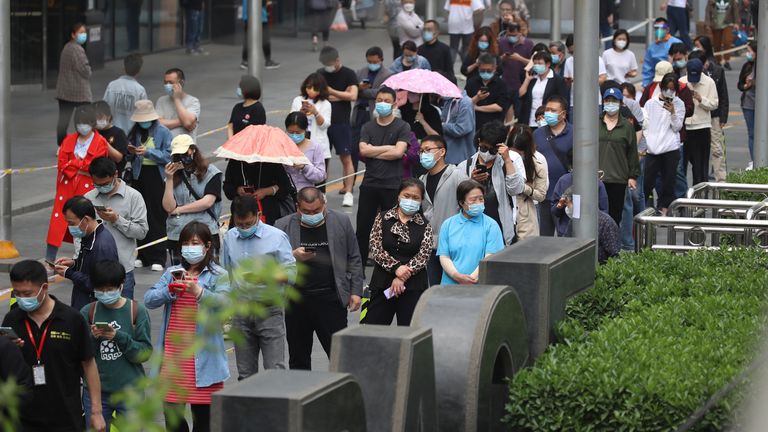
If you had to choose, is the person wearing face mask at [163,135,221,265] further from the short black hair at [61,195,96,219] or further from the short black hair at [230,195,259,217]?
the short black hair at [230,195,259,217]

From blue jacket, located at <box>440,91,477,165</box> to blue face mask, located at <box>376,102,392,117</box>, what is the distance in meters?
2.17

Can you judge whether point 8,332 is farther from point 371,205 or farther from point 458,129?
point 458,129

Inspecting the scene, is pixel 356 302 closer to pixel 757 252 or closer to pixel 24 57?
pixel 757 252

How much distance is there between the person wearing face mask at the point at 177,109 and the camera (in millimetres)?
16250

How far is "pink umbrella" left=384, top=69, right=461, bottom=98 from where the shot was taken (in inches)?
638

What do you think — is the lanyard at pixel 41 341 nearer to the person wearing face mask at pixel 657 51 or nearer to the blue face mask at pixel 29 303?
the blue face mask at pixel 29 303

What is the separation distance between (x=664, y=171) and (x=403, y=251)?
24.5 ft

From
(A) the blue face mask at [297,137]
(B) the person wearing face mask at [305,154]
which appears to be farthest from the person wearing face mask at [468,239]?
(A) the blue face mask at [297,137]

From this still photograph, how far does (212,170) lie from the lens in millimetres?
13023

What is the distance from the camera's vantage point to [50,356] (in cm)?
857

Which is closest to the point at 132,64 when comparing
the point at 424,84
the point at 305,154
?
the point at 424,84

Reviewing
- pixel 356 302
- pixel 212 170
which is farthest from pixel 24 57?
pixel 356 302

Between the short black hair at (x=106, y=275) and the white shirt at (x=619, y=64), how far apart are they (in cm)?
1523

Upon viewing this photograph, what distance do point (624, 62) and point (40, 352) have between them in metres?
16.1
